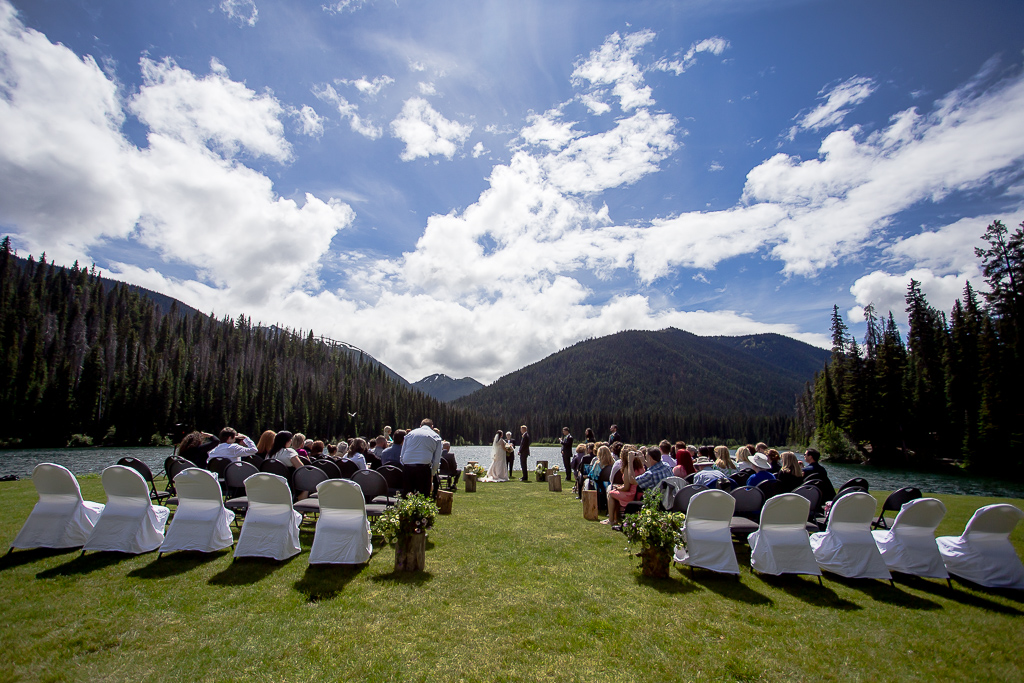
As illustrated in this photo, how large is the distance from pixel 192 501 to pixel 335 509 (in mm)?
2198

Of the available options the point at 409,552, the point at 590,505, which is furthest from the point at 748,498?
the point at 409,552

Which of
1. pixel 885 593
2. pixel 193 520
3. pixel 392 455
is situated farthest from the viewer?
pixel 392 455

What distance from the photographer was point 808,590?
232 inches

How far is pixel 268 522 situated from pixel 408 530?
2048 millimetres

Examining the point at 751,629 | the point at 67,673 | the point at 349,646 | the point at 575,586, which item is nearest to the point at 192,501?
the point at 67,673

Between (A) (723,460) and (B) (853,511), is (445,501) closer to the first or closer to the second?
(A) (723,460)

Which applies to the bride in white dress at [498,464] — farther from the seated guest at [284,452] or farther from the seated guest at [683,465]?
the seated guest at [284,452]

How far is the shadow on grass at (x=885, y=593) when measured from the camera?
5.41 metres

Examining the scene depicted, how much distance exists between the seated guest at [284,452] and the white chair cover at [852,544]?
9318mm

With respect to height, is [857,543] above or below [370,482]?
below

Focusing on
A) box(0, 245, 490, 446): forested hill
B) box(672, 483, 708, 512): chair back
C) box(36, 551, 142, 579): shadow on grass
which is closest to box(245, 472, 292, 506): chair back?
box(36, 551, 142, 579): shadow on grass

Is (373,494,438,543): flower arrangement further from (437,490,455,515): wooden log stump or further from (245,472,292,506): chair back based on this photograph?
(437,490,455,515): wooden log stump

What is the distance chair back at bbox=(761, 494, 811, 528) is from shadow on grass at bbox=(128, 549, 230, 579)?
25.6ft

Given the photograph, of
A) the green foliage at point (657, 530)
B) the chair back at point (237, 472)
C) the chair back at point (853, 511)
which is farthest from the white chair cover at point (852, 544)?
the chair back at point (237, 472)
